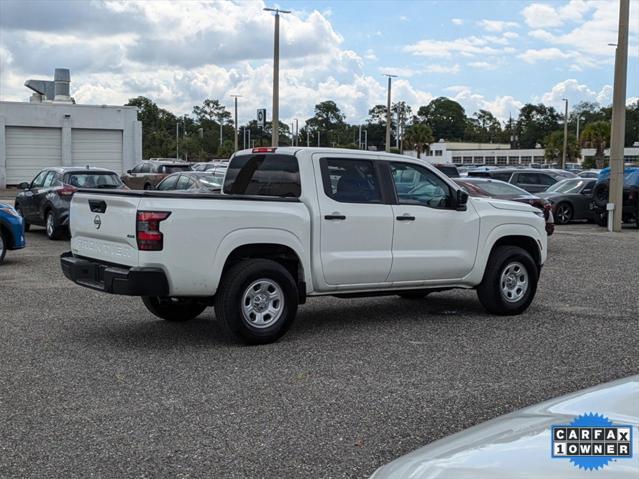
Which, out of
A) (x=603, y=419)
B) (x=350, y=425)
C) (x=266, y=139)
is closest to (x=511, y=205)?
(x=350, y=425)

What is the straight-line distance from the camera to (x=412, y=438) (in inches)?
204

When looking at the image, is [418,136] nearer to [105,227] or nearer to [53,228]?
[53,228]

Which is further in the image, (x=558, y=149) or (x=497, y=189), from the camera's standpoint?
(x=558, y=149)

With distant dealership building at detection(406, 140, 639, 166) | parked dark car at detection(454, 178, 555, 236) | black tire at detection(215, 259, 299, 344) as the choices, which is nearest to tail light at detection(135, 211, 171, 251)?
black tire at detection(215, 259, 299, 344)

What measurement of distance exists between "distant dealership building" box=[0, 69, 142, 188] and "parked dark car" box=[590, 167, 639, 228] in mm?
29530

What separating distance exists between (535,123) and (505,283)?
148036 mm

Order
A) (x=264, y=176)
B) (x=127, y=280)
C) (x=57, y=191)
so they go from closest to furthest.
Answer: (x=127, y=280) → (x=264, y=176) → (x=57, y=191)

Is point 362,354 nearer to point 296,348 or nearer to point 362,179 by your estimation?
point 296,348

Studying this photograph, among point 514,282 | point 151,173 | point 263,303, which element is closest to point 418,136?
point 151,173

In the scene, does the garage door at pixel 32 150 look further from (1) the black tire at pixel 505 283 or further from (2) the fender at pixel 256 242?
(2) the fender at pixel 256 242

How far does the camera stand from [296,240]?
7.90 metres

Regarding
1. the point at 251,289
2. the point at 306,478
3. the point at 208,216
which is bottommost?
the point at 306,478

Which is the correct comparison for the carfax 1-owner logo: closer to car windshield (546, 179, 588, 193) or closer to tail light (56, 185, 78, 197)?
tail light (56, 185, 78, 197)

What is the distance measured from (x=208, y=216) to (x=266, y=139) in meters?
100
